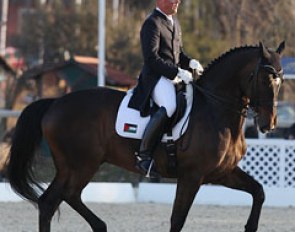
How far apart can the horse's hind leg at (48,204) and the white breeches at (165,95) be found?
4.37 ft

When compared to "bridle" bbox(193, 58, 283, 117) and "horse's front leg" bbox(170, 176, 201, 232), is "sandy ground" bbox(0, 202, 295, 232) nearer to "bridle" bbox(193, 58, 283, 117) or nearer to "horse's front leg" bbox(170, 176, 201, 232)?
"horse's front leg" bbox(170, 176, 201, 232)

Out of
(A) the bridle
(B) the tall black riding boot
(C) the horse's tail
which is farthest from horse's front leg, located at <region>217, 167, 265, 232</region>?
(C) the horse's tail

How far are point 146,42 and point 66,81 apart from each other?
14700 millimetres

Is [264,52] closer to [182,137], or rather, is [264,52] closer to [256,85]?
[256,85]

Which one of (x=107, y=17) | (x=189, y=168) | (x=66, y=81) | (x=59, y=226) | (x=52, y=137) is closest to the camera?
(x=189, y=168)

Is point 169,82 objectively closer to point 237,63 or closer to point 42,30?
point 237,63

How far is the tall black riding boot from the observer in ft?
27.5

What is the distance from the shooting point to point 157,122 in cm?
837

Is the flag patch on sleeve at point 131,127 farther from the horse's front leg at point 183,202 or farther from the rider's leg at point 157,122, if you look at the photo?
the horse's front leg at point 183,202

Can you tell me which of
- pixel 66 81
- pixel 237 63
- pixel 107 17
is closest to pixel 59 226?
pixel 237 63

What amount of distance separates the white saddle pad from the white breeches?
138 mm

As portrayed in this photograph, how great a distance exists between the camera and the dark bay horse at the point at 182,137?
828 cm

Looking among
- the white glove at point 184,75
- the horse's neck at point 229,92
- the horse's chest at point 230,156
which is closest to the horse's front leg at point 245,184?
the horse's chest at point 230,156

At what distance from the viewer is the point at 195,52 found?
34562 millimetres
